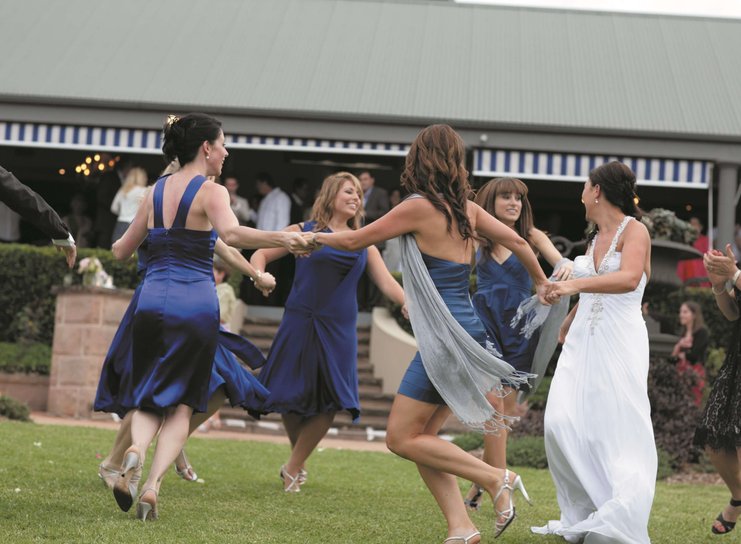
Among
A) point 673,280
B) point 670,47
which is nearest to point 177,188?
point 673,280

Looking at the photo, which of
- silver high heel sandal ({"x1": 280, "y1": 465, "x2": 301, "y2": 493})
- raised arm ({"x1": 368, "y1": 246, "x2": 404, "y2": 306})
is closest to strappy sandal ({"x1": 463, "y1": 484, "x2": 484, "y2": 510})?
silver high heel sandal ({"x1": 280, "y1": 465, "x2": 301, "y2": 493})

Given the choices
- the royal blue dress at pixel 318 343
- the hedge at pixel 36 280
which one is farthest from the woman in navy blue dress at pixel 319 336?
the hedge at pixel 36 280

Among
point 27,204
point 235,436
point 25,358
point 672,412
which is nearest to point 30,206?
point 27,204

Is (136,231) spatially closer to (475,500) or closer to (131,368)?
(131,368)

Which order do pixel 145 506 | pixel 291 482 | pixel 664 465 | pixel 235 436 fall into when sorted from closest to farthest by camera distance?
pixel 145 506 < pixel 291 482 < pixel 664 465 < pixel 235 436

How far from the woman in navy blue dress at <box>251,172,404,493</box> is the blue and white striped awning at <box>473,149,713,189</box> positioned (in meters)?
8.88

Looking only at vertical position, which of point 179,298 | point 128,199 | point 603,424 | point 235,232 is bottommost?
point 603,424

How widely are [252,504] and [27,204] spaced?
2.43 metres

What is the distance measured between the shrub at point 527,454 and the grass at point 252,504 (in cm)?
54

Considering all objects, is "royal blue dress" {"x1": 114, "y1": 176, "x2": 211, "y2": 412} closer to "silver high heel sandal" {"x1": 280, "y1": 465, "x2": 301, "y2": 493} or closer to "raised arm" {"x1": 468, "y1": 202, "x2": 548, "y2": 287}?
"raised arm" {"x1": 468, "y1": 202, "x2": 548, "y2": 287}

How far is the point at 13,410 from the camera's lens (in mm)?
12461

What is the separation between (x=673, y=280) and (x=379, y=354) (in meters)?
4.15

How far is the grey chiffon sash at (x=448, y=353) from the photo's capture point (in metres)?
5.93

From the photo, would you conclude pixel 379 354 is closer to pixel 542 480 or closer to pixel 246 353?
pixel 542 480
